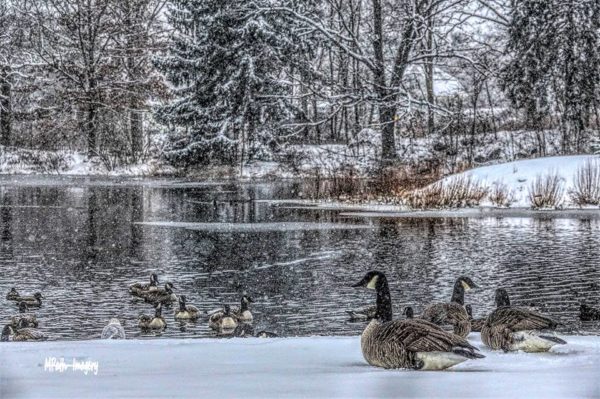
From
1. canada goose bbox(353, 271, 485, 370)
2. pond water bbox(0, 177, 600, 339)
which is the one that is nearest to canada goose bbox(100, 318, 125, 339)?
pond water bbox(0, 177, 600, 339)

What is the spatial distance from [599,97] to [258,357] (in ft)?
99.3

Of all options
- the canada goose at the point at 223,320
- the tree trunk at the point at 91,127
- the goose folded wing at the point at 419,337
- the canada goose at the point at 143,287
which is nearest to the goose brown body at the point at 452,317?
the goose folded wing at the point at 419,337

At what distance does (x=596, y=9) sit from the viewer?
1297 inches

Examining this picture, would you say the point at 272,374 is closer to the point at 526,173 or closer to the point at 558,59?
the point at 526,173

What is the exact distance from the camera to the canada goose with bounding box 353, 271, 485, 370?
19.3 ft

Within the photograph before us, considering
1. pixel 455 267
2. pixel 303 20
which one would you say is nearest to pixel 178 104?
pixel 303 20

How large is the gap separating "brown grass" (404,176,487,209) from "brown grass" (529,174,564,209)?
1.68 metres

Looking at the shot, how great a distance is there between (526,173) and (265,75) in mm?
20440

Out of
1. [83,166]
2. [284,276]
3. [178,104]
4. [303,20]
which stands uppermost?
[303,20]

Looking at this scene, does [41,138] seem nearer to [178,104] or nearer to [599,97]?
[178,104]

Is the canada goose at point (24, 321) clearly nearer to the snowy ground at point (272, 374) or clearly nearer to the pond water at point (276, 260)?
the pond water at point (276, 260)

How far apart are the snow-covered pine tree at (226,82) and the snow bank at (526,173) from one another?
1722cm

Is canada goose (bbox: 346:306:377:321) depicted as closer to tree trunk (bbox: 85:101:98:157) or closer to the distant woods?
the distant woods

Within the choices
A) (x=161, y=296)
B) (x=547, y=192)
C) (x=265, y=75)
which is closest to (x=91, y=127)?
(x=265, y=75)
